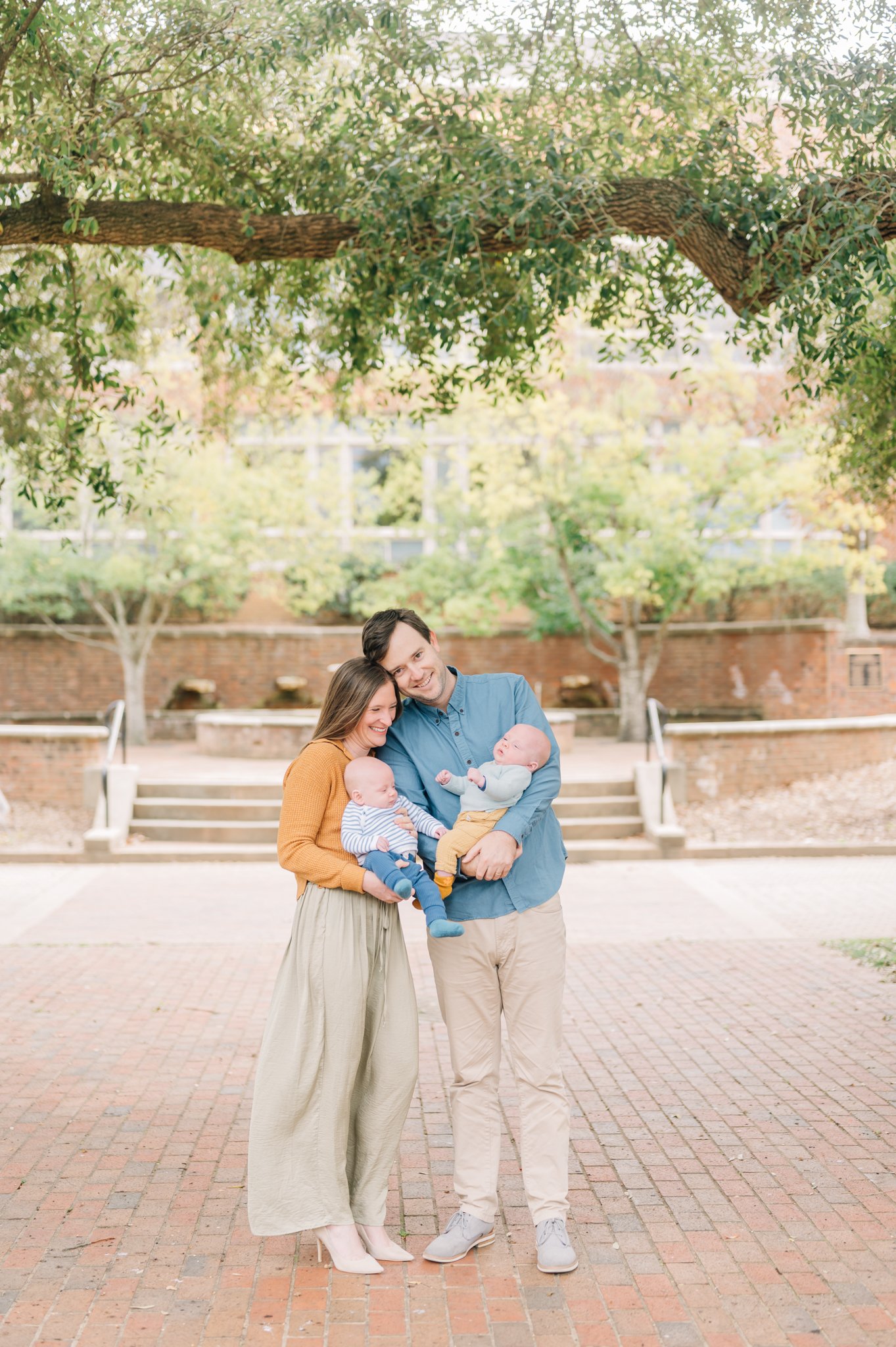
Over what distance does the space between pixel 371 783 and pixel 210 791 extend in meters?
11.3

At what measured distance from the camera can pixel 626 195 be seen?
224 inches

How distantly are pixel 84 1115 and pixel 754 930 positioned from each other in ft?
19.5

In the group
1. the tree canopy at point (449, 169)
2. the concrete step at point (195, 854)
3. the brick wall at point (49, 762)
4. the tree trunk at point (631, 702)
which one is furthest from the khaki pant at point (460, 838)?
the tree trunk at point (631, 702)

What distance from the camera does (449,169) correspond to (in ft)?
19.6

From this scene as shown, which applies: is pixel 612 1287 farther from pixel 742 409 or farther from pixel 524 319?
pixel 742 409

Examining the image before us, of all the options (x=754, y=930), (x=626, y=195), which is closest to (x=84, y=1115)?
→ (x=626, y=195)

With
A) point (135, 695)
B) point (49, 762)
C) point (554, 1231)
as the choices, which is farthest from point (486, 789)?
point (135, 695)

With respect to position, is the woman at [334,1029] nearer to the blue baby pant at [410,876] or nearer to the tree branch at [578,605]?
the blue baby pant at [410,876]

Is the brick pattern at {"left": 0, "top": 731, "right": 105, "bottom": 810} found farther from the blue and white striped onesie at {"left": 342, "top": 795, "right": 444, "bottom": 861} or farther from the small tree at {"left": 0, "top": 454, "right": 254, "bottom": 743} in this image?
the blue and white striped onesie at {"left": 342, "top": 795, "right": 444, "bottom": 861}

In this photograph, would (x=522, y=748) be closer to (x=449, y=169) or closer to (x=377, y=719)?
(x=377, y=719)

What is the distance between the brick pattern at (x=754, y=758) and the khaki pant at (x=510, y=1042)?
36.7 feet

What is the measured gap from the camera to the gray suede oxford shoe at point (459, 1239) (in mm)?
3748

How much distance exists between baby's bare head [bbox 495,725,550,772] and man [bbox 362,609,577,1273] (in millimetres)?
97

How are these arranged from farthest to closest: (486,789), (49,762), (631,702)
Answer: (631,702)
(49,762)
(486,789)
